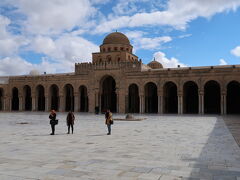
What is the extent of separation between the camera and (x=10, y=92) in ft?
119

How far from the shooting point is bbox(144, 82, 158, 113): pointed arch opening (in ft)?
99.8

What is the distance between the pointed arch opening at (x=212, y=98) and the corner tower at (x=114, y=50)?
35.3 ft

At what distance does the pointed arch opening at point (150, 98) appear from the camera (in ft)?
99.8

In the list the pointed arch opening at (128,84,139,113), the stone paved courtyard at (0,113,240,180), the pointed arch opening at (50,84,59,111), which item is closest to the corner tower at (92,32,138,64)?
the pointed arch opening at (128,84,139,113)

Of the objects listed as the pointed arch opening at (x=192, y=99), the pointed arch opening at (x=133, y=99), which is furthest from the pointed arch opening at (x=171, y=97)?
the pointed arch opening at (x=133, y=99)

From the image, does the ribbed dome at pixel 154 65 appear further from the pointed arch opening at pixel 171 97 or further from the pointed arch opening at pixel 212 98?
the pointed arch opening at pixel 212 98

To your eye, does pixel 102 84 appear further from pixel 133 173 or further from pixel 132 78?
pixel 133 173

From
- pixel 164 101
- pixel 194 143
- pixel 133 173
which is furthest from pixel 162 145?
pixel 164 101

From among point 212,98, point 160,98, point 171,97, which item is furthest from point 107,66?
point 212,98

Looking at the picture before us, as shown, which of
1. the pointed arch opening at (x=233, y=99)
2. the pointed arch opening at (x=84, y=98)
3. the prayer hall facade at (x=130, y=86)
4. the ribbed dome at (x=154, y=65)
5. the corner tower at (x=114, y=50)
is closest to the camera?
the prayer hall facade at (x=130, y=86)

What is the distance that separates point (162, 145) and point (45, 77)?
93.1ft

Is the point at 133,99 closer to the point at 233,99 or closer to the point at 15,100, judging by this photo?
the point at 233,99

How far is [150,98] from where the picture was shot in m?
32.1

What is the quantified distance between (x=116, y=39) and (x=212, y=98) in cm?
1464
